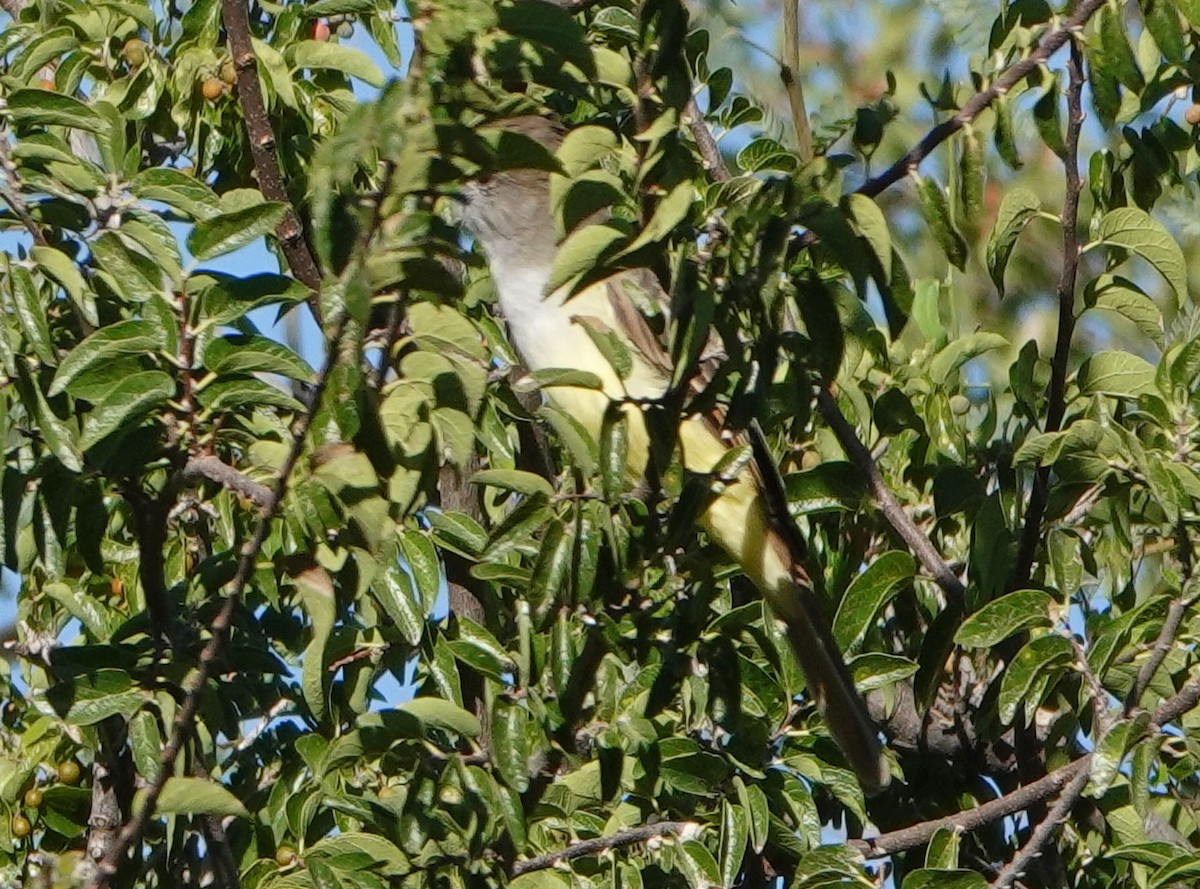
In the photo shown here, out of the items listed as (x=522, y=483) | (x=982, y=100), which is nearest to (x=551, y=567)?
(x=522, y=483)

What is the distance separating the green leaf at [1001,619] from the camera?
8.62ft

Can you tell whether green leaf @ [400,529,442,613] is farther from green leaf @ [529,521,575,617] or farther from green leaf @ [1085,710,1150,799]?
green leaf @ [1085,710,1150,799]

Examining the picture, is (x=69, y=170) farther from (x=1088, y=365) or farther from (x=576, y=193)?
(x=1088, y=365)

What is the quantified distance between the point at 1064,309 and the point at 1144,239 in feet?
0.48

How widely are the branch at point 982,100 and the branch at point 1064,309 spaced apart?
1.1 inches

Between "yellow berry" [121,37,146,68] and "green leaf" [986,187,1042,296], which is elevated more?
"yellow berry" [121,37,146,68]

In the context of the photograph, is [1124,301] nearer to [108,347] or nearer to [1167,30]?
[1167,30]

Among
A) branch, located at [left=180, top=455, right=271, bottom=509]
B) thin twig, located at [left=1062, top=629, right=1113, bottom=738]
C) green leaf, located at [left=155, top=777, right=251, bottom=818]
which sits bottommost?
green leaf, located at [left=155, top=777, right=251, bottom=818]

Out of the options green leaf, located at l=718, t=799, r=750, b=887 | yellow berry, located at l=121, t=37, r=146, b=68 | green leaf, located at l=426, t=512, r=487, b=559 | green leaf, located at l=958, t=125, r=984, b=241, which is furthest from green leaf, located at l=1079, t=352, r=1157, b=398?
yellow berry, located at l=121, t=37, r=146, b=68

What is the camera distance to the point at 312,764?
293 centimetres

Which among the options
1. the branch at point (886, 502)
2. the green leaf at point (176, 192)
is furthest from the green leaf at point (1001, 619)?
Answer: the green leaf at point (176, 192)

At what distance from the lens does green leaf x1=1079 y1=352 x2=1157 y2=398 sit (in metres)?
2.78

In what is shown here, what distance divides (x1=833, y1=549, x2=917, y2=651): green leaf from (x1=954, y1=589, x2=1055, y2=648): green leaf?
7.3 inches

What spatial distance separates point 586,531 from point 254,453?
470 millimetres
